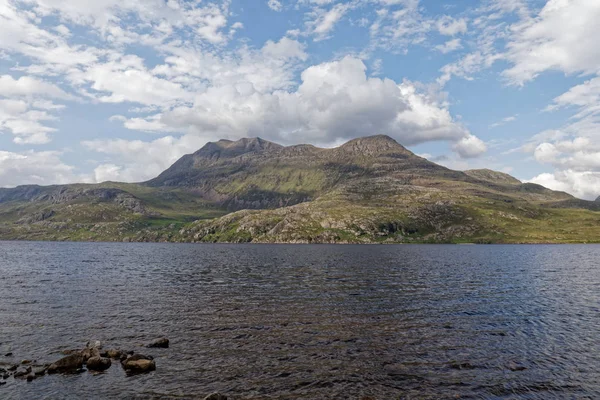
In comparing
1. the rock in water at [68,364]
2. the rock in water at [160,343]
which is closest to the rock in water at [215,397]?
the rock in water at [160,343]

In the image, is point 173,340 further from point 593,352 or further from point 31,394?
point 593,352

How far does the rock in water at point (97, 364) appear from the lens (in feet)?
103

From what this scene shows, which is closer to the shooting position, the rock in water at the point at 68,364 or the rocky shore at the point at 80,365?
the rocky shore at the point at 80,365

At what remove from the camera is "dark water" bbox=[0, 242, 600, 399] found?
28.2 metres

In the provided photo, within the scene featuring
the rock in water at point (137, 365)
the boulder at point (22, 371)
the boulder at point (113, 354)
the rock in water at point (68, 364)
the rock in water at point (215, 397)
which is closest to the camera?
the rock in water at point (215, 397)

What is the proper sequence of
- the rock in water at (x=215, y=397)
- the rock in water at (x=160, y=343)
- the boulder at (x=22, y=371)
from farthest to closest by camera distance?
1. the rock in water at (x=160, y=343)
2. the boulder at (x=22, y=371)
3. the rock in water at (x=215, y=397)

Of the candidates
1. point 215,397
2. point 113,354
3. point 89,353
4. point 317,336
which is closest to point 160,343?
point 113,354

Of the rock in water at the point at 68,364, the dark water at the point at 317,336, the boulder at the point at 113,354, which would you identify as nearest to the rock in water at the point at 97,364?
the rock in water at the point at 68,364

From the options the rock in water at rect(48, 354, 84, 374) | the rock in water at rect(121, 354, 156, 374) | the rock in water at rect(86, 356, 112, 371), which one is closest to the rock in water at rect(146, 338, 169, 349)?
the rock in water at rect(121, 354, 156, 374)

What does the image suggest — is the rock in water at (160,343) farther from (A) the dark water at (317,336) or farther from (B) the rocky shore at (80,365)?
(B) the rocky shore at (80,365)

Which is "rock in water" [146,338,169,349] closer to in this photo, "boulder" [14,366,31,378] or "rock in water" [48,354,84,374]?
"rock in water" [48,354,84,374]

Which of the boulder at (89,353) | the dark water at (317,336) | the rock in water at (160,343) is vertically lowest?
the dark water at (317,336)

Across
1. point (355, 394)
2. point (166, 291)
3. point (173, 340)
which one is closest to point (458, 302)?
point (355, 394)

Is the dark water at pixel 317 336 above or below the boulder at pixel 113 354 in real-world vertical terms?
below
